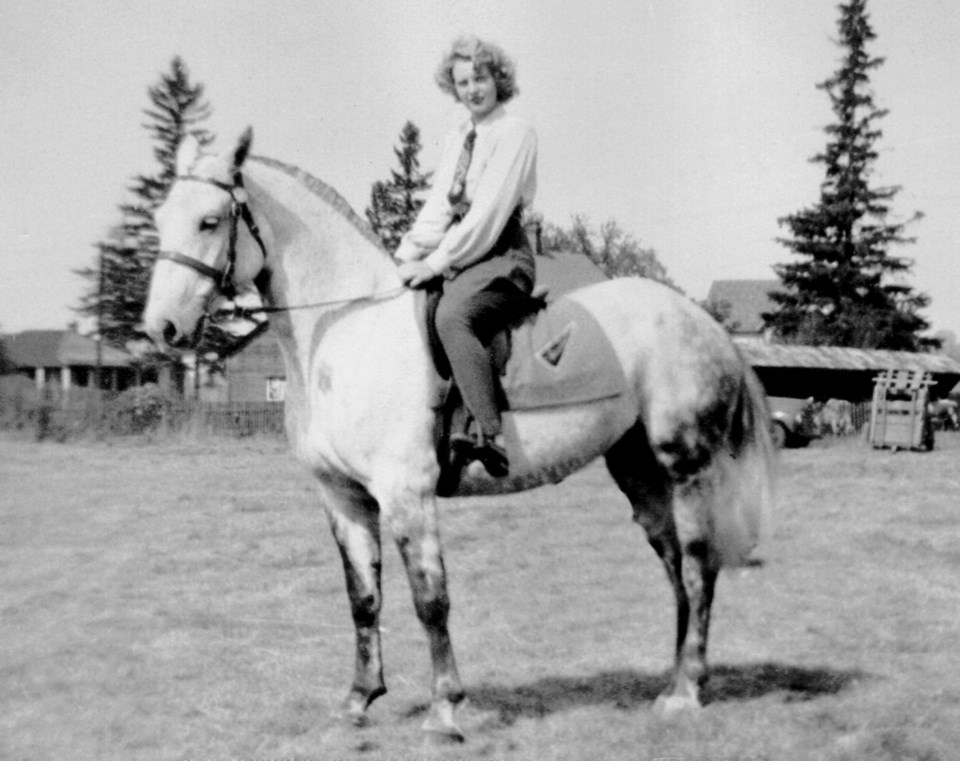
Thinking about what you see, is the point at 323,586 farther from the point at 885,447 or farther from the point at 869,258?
the point at 869,258

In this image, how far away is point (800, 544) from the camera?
1022 cm

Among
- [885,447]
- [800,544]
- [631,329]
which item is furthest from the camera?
[885,447]

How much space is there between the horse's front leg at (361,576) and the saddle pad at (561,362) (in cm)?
98

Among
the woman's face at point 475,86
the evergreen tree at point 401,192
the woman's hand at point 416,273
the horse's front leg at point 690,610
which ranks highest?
the evergreen tree at point 401,192

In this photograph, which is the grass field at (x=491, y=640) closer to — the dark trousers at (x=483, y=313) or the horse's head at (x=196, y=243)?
the dark trousers at (x=483, y=313)

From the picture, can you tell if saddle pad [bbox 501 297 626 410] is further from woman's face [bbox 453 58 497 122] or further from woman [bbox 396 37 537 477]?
woman's face [bbox 453 58 497 122]

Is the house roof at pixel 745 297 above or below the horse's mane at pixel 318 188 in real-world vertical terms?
above

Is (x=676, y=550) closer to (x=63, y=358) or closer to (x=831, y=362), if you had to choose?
(x=831, y=362)

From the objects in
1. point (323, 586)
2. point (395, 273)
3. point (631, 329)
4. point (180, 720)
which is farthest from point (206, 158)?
point (323, 586)

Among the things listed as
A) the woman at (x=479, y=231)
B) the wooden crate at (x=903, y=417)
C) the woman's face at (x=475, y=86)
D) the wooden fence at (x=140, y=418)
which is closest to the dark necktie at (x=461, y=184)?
the woman at (x=479, y=231)

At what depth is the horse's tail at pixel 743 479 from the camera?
538 cm

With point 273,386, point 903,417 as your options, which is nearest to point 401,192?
point 273,386

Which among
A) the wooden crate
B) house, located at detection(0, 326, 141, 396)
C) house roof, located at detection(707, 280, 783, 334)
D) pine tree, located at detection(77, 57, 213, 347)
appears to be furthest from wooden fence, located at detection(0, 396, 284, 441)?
house roof, located at detection(707, 280, 783, 334)

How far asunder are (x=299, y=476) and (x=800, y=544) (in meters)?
10.5
